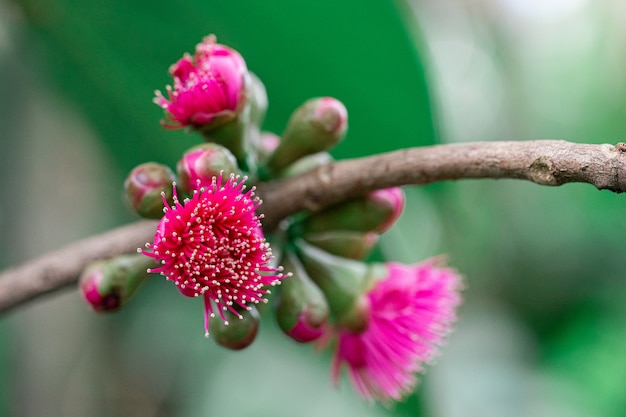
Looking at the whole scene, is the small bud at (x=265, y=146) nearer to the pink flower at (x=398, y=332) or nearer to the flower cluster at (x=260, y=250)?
the flower cluster at (x=260, y=250)

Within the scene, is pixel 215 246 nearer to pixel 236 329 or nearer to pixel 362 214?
pixel 236 329

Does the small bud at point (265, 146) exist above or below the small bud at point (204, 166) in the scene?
above

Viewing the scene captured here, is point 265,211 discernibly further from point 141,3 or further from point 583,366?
point 583,366

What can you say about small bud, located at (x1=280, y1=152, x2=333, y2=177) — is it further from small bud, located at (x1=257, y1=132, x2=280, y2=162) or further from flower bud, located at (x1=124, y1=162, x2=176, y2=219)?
flower bud, located at (x1=124, y1=162, x2=176, y2=219)

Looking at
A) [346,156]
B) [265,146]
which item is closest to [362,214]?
[265,146]

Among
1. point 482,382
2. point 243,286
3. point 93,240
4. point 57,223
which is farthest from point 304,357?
point 243,286

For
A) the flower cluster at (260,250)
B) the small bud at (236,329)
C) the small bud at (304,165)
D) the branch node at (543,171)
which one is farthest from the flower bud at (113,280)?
the branch node at (543,171)

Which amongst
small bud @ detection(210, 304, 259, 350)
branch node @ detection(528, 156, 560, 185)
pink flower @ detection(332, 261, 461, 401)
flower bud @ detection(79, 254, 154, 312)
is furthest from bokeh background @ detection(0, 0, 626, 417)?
branch node @ detection(528, 156, 560, 185)

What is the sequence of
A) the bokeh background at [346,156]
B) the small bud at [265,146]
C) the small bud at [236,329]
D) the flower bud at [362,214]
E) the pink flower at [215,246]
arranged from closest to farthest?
the pink flower at [215,246] < the small bud at [236,329] < the flower bud at [362,214] < the small bud at [265,146] < the bokeh background at [346,156]
